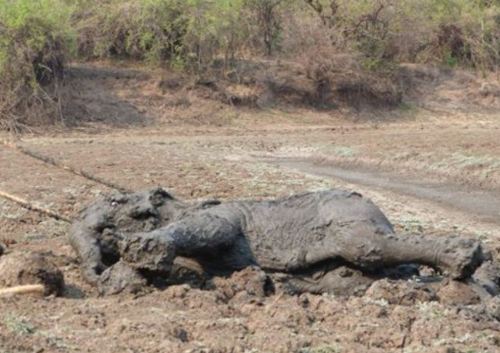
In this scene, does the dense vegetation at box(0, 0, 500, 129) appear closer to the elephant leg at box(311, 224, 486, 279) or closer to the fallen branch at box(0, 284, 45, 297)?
the fallen branch at box(0, 284, 45, 297)

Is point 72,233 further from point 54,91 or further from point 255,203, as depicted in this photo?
point 54,91

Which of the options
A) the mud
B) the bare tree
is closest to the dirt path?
the mud

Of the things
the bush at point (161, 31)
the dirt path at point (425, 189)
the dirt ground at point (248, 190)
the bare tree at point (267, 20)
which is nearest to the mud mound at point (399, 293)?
the dirt ground at point (248, 190)

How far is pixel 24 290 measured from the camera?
6586mm

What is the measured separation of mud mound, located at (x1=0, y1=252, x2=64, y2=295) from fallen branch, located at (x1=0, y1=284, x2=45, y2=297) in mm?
57

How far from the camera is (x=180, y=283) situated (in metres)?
7.03

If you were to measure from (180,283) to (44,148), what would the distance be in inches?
463

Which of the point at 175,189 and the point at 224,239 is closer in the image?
the point at 224,239

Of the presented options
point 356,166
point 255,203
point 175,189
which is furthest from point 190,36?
point 255,203

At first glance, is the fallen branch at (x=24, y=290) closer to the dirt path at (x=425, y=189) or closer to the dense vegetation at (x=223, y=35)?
the dirt path at (x=425, y=189)

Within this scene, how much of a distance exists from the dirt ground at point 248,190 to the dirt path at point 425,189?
0.03 m

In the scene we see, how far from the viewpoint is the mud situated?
6.75m

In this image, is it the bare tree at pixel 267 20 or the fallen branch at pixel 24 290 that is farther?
the bare tree at pixel 267 20

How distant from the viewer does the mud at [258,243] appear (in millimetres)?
6750
